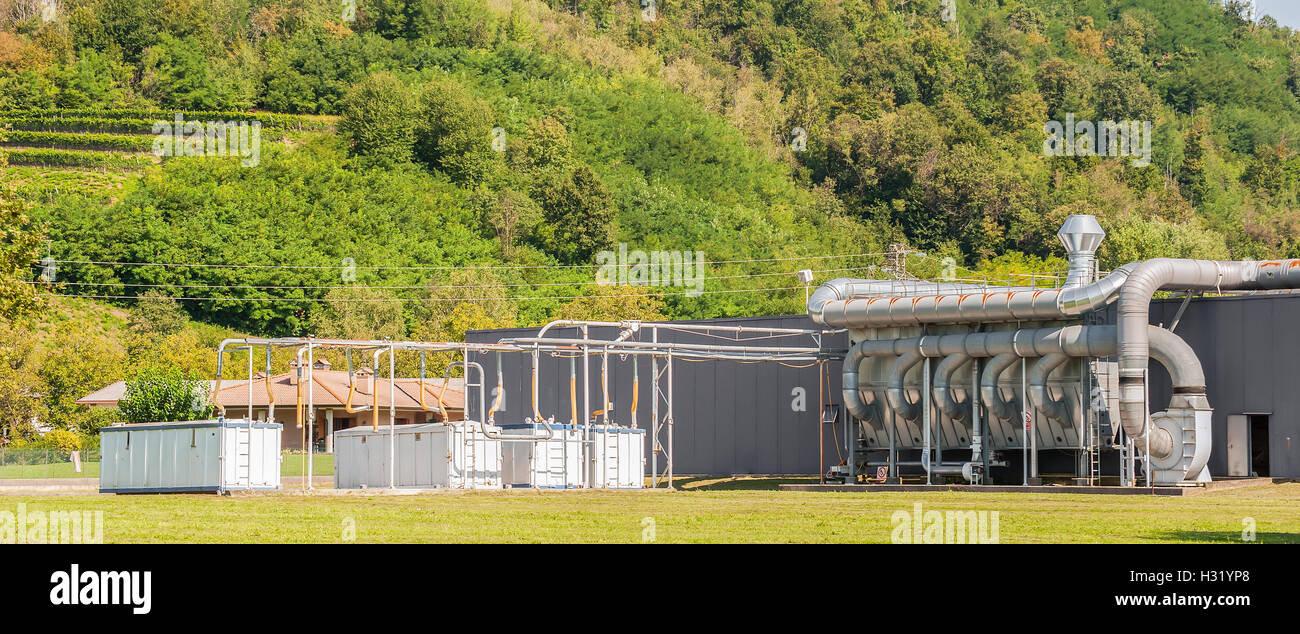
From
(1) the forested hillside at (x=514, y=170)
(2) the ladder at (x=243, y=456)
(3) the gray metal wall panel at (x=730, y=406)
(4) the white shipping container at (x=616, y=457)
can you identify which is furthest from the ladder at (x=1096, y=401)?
(1) the forested hillside at (x=514, y=170)

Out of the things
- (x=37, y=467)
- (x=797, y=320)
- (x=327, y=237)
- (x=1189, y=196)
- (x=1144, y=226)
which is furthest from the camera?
(x=1189, y=196)

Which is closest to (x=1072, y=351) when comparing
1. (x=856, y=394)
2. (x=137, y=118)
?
(x=856, y=394)

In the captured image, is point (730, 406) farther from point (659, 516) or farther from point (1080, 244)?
point (659, 516)

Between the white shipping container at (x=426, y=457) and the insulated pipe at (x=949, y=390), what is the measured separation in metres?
13.3

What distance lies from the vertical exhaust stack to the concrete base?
274 inches

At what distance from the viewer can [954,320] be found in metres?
45.7

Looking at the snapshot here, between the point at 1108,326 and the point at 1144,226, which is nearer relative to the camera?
the point at 1108,326

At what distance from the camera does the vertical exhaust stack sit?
4597cm

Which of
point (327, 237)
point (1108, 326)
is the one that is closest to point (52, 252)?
point (327, 237)

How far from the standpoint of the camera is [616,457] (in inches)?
1827

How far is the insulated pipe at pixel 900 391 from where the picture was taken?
47.4 meters

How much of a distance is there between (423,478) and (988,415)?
16625 mm
